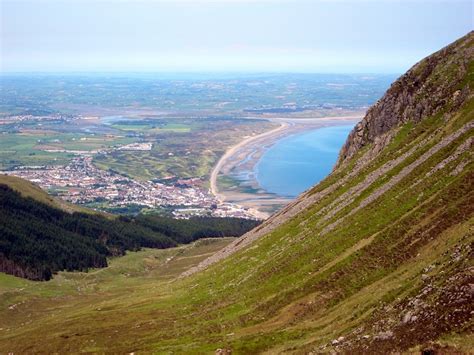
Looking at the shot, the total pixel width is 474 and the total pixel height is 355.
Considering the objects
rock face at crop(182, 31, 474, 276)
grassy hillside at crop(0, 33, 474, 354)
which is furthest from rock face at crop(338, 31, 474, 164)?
grassy hillside at crop(0, 33, 474, 354)

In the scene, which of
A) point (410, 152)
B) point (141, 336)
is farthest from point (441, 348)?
point (410, 152)

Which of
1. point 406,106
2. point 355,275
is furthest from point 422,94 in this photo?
point 355,275

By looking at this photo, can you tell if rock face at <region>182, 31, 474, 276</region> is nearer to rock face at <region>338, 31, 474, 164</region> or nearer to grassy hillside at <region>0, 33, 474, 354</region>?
rock face at <region>338, 31, 474, 164</region>

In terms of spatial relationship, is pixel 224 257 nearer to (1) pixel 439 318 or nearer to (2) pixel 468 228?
(2) pixel 468 228

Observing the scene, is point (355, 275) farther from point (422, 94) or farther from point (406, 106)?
point (406, 106)

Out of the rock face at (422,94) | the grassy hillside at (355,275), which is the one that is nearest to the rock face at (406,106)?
the rock face at (422,94)
